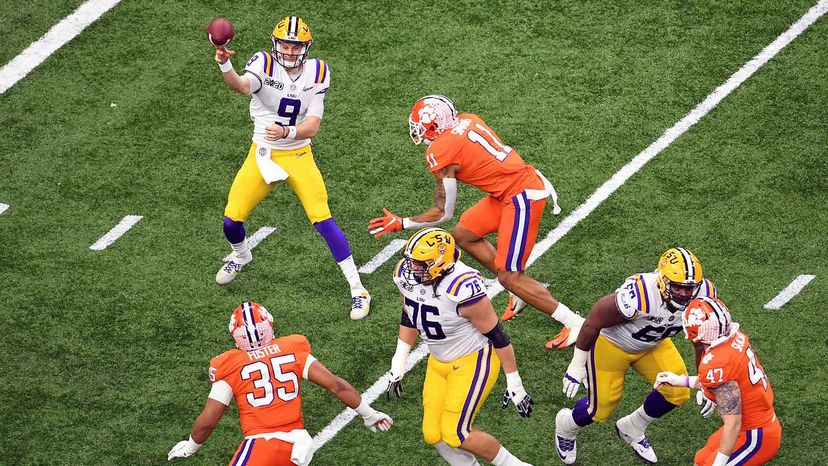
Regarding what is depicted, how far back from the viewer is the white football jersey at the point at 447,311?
24.2 feet

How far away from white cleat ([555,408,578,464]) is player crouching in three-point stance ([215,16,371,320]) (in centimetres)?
196

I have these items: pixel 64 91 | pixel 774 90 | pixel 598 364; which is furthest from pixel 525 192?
pixel 64 91

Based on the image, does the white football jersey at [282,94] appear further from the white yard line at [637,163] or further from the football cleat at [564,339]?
the football cleat at [564,339]

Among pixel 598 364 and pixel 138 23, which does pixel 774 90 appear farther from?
pixel 138 23

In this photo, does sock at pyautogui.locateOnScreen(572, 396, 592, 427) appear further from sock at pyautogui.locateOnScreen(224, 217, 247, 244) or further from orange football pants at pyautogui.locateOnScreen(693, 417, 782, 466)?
sock at pyautogui.locateOnScreen(224, 217, 247, 244)

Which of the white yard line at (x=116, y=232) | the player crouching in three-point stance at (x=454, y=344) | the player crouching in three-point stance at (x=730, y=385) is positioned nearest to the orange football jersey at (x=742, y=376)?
the player crouching in three-point stance at (x=730, y=385)

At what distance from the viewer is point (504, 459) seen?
7652 mm

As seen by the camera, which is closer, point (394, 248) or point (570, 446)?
point (570, 446)

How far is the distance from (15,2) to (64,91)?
1747mm

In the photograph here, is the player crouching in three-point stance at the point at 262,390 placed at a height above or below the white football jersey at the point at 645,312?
below

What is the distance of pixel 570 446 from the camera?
26.4 ft

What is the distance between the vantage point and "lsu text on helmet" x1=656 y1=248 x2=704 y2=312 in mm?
7238

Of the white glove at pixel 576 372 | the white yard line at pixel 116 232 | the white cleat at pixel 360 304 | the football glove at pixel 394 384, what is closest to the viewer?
the white glove at pixel 576 372

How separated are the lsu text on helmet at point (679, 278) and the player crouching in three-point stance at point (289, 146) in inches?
109
